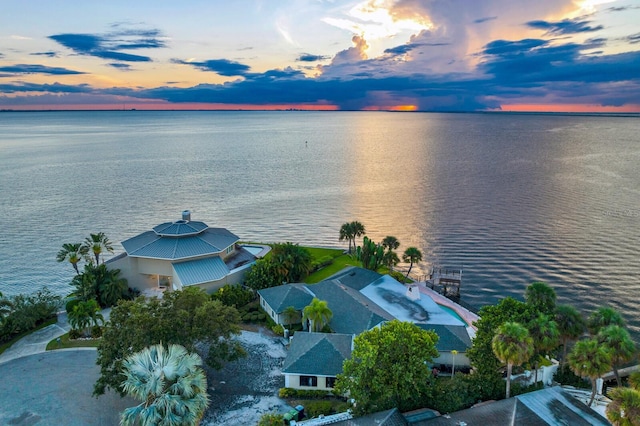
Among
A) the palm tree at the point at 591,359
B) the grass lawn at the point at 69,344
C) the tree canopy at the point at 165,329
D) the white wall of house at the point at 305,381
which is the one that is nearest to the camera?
the palm tree at the point at 591,359

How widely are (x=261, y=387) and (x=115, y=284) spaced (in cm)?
2296

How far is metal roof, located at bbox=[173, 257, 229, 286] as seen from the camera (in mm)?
45188

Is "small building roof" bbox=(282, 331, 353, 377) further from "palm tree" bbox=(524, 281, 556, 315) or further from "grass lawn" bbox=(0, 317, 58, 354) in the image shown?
"grass lawn" bbox=(0, 317, 58, 354)

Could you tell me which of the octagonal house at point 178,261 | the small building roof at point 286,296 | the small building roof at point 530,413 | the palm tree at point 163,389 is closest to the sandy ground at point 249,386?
the small building roof at point 286,296

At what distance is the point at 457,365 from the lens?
3462cm

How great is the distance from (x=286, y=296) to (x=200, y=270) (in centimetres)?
1087

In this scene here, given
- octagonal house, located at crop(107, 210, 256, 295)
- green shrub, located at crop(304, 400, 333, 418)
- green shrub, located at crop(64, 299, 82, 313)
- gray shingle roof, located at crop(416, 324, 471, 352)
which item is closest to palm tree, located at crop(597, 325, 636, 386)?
gray shingle roof, located at crop(416, 324, 471, 352)

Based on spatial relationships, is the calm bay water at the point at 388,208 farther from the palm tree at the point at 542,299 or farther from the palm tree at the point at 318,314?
the palm tree at the point at 318,314

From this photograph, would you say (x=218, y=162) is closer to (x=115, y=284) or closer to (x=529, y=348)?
(x=115, y=284)

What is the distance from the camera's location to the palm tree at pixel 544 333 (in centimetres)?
2759

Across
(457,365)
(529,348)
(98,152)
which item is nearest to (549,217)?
(457,365)

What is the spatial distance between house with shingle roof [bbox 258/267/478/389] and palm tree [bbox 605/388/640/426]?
11.2m

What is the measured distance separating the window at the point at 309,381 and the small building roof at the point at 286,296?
9982 mm

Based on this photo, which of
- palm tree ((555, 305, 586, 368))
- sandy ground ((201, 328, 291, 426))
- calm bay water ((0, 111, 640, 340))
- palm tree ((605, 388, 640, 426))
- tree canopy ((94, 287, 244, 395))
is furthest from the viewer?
calm bay water ((0, 111, 640, 340))
